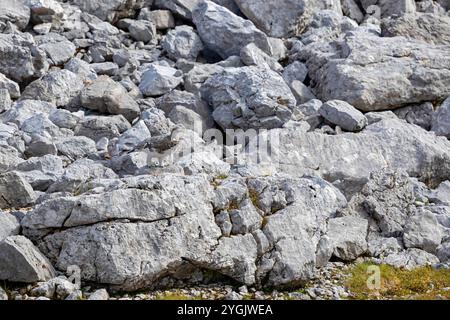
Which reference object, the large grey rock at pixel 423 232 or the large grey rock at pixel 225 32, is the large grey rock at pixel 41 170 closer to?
the large grey rock at pixel 423 232

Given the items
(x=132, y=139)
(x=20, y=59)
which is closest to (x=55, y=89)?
(x=20, y=59)

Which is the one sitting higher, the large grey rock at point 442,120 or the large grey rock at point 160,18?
the large grey rock at point 160,18

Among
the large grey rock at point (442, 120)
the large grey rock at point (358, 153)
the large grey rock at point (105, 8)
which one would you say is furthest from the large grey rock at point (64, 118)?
the large grey rock at point (442, 120)

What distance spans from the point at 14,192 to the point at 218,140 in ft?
34.8

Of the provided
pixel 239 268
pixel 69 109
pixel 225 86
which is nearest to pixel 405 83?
pixel 225 86

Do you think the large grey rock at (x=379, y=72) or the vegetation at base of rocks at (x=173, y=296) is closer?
the vegetation at base of rocks at (x=173, y=296)

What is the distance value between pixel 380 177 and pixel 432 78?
11.5 metres

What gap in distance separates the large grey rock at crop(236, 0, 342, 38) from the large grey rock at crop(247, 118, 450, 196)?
39.5 ft

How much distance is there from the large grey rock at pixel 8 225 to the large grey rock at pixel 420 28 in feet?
83.2

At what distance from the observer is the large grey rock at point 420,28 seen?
121 ft

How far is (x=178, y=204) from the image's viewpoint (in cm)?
1761

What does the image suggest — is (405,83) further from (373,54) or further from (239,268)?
(239,268)

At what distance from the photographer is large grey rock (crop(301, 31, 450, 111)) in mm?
31438

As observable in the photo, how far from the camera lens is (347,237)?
20344mm
